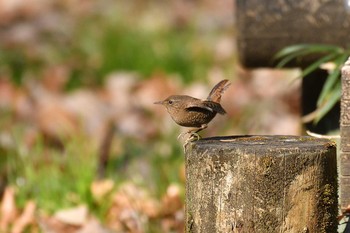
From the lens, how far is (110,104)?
598cm

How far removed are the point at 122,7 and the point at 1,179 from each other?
4513 mm

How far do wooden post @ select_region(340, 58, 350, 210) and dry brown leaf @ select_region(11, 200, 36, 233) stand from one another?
130cm

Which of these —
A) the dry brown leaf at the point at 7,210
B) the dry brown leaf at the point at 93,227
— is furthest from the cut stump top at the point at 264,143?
the dry brown leaf at the point at 7,210

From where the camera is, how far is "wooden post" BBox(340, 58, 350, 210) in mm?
2707

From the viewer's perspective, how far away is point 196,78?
6.39 meters

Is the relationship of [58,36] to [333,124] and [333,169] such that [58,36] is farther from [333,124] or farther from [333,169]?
[333,169]

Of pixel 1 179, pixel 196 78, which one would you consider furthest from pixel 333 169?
pixel 196 78

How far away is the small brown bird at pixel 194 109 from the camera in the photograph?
2.75 m

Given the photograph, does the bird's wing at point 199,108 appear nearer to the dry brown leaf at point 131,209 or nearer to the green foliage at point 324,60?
the green foliage at point 324,60

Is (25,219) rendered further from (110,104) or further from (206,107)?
(110,104)

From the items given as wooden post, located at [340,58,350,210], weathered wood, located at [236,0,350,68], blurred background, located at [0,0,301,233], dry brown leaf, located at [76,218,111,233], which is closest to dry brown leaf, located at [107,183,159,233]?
blurred background, located at [0,0,301,233]

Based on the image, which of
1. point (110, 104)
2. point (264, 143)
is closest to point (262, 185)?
point (264, 143)

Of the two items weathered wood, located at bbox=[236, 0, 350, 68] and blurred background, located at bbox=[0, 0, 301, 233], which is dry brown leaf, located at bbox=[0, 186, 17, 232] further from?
weathered wood, located at bbox=[236, 0, 350, 68]

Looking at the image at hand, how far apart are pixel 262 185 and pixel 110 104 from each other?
356 centimetres
